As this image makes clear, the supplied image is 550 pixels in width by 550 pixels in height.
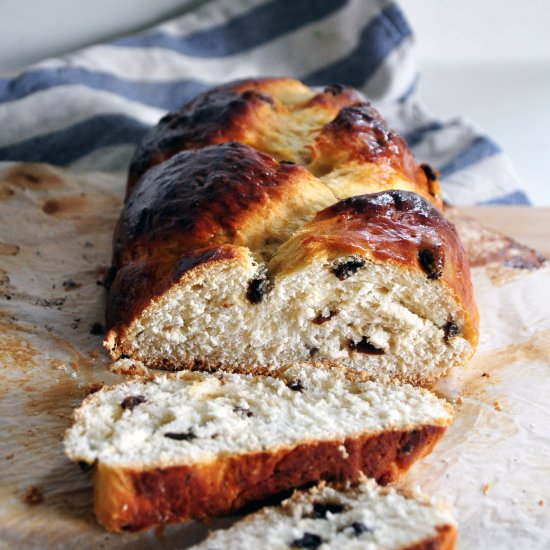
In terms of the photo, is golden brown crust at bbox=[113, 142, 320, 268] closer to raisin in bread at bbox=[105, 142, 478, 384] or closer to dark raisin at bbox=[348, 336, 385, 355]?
raisin in bread at bbox=[105, 142, 478, 384]

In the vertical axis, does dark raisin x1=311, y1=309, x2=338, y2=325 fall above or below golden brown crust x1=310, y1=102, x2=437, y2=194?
below

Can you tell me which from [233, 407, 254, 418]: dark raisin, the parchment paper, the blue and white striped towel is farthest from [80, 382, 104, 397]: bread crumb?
the blue and white striped towel

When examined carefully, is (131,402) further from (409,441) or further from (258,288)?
(409,441)

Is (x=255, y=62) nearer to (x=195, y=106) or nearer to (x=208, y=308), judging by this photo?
(x=195, y=106)

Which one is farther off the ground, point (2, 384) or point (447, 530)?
point (447, 530)

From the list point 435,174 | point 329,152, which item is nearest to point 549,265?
point 435,174

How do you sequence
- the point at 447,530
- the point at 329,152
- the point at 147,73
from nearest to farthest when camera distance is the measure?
the point at 447,530 → the point at 329,152 → the point at 147,73
